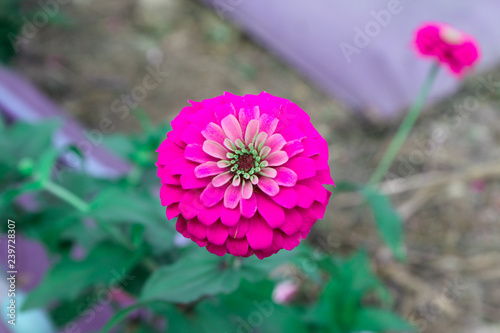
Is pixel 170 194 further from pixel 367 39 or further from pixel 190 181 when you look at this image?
pixel 367 39

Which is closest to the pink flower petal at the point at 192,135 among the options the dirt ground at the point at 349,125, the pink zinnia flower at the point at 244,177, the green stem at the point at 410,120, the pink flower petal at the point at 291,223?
the pink zinnia flower at the point at 244,177

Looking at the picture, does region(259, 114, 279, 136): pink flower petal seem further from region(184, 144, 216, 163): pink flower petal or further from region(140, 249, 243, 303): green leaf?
region(140, 249, 243, 303): green leaf

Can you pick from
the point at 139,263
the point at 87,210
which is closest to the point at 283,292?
the point at 139,263

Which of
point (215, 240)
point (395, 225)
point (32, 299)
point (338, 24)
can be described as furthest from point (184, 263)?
point (338, 24)

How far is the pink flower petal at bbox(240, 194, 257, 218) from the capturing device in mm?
381

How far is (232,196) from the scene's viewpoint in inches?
15.4

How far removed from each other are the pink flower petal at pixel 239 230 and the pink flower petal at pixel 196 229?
0.9 inches

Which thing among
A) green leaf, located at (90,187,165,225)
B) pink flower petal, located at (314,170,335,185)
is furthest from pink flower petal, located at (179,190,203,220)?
green leaf, located at (90,187,165,225)

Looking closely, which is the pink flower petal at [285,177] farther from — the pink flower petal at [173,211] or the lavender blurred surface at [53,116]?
the lavender blurred surface at [53,116]

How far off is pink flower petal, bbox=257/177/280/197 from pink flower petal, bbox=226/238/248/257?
0.05 metres

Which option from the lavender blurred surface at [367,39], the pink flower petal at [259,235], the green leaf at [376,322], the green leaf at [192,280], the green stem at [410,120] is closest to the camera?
the pink flower petal at [259,235]

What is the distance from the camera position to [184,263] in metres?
0.53

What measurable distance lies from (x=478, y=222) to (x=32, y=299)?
3.57 ft

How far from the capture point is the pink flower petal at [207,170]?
386 mm
